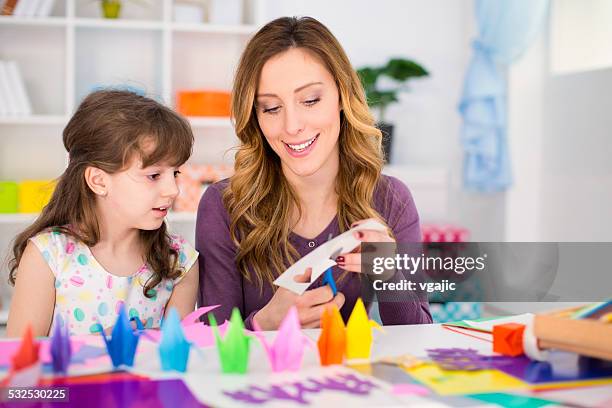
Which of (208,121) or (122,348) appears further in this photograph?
(208,121)

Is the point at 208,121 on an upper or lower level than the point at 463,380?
upper

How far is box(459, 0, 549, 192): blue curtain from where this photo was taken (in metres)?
4.15

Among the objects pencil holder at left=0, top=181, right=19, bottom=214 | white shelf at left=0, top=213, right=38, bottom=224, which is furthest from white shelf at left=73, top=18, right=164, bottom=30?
white shelf at left=0, top=213, right=38, bottom=224

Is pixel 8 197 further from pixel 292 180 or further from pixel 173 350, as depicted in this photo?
pixel 173 350

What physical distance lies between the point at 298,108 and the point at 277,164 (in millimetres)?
227

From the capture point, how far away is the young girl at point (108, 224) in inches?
68.7

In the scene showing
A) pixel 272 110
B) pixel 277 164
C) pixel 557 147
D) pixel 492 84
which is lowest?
pixel 277 164

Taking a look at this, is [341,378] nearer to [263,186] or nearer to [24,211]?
[263,186]

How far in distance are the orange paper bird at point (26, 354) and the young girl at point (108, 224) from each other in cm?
74

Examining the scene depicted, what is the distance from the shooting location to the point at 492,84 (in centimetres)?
428

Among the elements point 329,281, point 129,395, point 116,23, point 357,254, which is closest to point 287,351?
point 129,395

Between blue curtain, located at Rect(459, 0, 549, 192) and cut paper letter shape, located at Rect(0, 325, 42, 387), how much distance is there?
3583 millimetres

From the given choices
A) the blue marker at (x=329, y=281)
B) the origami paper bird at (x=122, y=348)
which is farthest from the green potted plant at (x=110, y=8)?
the origami paper bird at (x=122, y=348)

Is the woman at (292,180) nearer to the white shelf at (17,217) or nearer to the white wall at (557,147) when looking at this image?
the white wall at (557,147)
